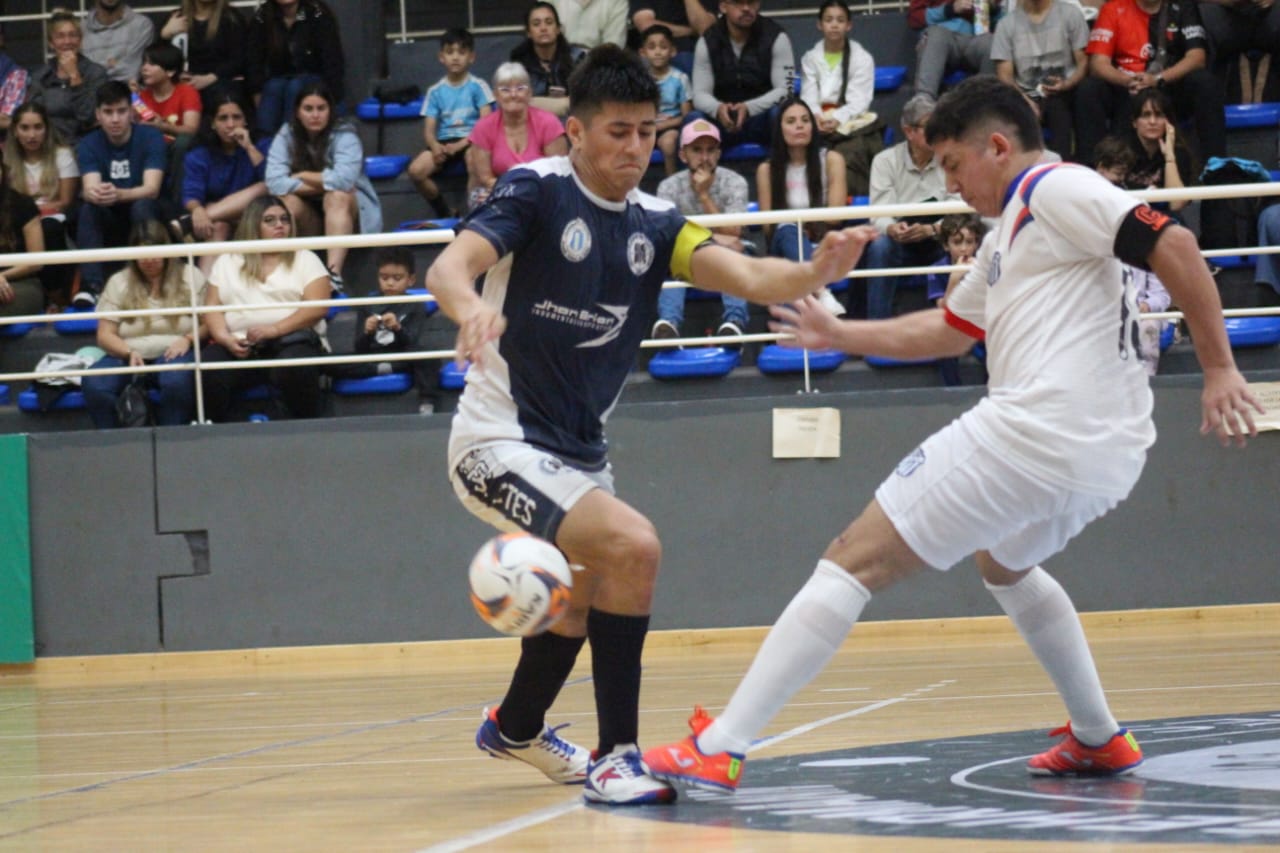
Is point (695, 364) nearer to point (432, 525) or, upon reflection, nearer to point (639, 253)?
point (432, 525)

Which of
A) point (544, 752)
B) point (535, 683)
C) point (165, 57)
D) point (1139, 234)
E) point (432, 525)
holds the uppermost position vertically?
point (165, 57)

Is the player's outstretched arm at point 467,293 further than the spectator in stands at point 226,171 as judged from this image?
No

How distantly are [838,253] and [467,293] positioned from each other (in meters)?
1.01

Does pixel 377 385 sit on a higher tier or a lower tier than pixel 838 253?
lower

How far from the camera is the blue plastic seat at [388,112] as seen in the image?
13039mm

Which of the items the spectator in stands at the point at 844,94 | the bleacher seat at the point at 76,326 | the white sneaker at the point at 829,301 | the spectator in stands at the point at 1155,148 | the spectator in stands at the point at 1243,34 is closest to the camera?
the white sneaker at the point at 829,301

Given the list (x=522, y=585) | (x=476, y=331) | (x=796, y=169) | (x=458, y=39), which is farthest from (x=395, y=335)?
(x=476, y=331)

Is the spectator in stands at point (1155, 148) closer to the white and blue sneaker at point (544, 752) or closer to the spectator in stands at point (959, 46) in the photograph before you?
the spectator in stands at point (959, 46)

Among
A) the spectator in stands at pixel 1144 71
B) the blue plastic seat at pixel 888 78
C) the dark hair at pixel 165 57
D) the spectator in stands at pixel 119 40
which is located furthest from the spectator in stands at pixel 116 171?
the spectator in stands at pixel 1144 71

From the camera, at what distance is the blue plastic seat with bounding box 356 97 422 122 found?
13.0 m

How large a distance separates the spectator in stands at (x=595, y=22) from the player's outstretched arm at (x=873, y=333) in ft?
28.5

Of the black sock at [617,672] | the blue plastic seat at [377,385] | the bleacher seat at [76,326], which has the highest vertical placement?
the bleacher seat at [76,326]

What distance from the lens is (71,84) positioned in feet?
43.1

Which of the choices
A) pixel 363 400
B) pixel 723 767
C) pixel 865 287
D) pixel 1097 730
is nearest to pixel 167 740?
pixel 723 767
